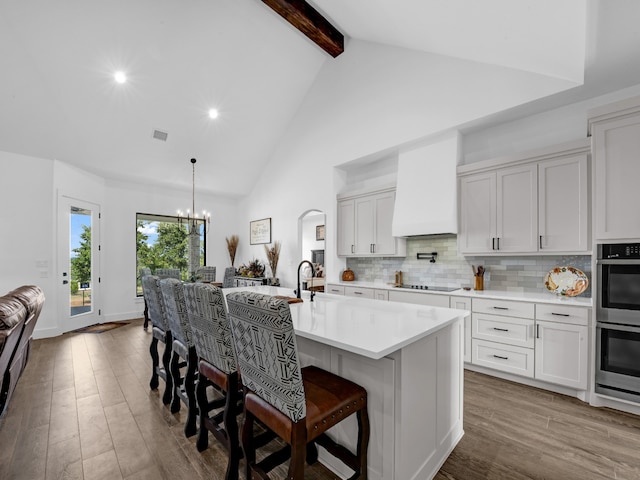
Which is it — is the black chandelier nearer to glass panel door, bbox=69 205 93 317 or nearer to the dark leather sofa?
glass panel door, bbox=69 205 93 317

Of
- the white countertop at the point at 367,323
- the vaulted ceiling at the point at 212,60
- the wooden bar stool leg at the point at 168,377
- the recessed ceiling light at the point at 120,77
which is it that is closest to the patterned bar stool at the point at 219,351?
the white countertop at the point at 367,323

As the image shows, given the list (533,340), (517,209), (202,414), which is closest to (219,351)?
(202,414)

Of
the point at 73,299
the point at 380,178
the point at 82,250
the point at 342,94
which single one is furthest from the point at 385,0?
the point at 73,299

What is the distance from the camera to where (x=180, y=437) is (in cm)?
216

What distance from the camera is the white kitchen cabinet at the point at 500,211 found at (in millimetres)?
3152

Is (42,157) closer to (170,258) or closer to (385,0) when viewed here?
(170,258)

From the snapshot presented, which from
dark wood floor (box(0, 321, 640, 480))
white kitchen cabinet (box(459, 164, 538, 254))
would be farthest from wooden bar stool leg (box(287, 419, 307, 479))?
white kitchen cabinet (box(459, 164, 538, 254))

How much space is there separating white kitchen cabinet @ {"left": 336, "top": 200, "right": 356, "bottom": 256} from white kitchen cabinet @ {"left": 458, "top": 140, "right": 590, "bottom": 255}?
1791 mm

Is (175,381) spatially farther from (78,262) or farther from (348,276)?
(78,262)

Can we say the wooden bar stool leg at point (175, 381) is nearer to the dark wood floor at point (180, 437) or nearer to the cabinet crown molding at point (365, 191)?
the dark wood floor at point (180, 437)

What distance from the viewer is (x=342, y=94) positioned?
498 cm

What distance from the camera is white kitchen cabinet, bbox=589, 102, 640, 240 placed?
2.39 m

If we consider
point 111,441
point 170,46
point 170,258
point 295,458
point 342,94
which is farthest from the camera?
point 170,258

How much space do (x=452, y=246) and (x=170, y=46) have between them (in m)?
4.88
